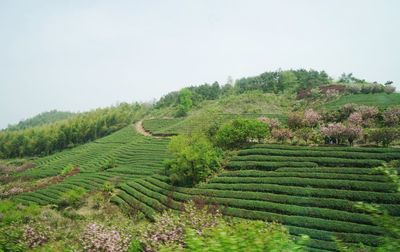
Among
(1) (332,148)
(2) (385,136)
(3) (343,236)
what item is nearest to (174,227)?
(3) (343,236)

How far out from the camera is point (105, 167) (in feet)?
169

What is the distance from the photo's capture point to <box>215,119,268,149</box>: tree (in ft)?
118

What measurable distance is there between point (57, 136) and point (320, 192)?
81.5m

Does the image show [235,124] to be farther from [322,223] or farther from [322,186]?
[322,223]

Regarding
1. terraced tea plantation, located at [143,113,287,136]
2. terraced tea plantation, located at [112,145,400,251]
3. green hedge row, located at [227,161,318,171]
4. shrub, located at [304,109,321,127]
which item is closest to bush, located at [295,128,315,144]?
terraced tea plantation, located at [112,145,400,251]

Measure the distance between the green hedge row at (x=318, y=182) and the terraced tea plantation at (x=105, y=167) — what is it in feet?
48.8

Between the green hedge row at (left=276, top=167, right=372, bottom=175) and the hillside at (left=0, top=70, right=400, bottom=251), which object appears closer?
the hillside at (left=0, top=70, right=400, bottom=251)

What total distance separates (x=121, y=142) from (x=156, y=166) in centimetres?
2995

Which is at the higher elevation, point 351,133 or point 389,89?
point 389,89

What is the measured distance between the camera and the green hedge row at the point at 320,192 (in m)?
21.1

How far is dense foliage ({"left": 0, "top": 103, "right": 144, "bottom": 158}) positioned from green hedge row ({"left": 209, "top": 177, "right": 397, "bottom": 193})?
71.6 meters

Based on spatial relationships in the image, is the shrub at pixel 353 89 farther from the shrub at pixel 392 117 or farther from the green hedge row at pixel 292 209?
the green hedge row at pixel 292 209

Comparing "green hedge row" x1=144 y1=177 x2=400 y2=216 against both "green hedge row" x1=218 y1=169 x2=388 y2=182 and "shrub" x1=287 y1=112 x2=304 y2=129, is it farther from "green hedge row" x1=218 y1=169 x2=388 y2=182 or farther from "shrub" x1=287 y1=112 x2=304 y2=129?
"shrub" x1=287 y1=112 x2=304 y2=129

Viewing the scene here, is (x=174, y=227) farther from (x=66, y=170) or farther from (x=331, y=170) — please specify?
(x=66, y=170)
